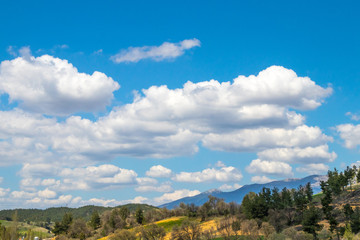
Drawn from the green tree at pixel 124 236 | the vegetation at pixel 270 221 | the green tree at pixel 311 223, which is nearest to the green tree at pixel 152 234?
the vegetation at pixel 270 221

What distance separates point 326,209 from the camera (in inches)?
4961

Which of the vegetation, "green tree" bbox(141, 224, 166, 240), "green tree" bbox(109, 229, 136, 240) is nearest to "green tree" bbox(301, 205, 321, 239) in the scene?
the vegetation

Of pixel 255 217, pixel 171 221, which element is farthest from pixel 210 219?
pixel 255 217

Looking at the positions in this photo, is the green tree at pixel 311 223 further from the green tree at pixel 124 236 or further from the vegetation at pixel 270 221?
the green tree at pixel 124 236

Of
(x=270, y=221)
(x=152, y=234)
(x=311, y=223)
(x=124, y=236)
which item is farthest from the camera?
(x=270, y=221)

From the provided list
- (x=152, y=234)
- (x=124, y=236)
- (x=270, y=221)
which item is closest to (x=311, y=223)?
(x=270, y=221)

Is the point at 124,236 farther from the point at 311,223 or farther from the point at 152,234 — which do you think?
the point at 311,223

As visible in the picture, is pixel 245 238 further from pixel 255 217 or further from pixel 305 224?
pixel 255 217

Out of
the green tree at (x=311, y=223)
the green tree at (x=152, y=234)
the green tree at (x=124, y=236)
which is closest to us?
the green tree at (x=311, y=223)

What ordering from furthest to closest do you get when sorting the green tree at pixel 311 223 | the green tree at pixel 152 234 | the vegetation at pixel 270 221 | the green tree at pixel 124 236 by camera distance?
1. the green tree at pixel 152 234
2. the green tree at pixel 124 236
3. the vegetation at pixel 270 221
4. the green tree at pixel 311 223

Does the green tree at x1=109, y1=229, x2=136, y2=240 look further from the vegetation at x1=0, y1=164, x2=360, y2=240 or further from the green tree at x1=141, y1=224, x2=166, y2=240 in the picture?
the green tree at x1=141, y1=224, x2=166, y2=240

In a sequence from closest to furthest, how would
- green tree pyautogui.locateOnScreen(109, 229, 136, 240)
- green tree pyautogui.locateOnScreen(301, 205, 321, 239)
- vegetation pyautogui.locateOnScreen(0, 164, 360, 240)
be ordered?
1. green tree pyautogui.locateOnScreen(301, 205, 321, 239)
2. vegetation pyautogui.locateOnScreen(0, 164, 360, 240)
3. green tree pyautogui.locateOnScreen(109, 229, 136, 240)

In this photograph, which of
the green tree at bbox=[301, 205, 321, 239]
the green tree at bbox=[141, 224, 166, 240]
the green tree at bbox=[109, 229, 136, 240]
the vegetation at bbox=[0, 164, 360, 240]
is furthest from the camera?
the green tree at bbox=[141, 224, 166, 240]

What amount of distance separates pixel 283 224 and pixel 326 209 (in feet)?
78.4
